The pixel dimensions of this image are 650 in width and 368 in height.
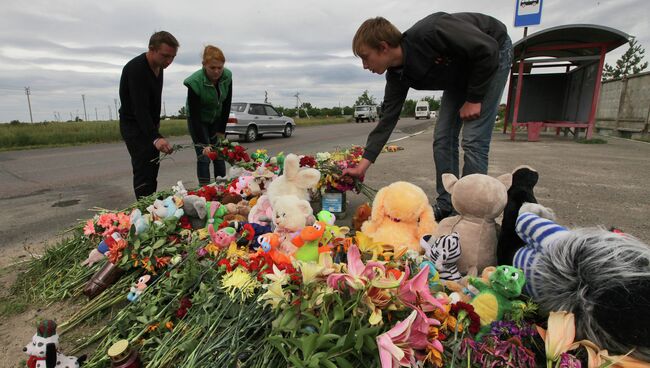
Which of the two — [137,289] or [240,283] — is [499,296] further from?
[137,289]

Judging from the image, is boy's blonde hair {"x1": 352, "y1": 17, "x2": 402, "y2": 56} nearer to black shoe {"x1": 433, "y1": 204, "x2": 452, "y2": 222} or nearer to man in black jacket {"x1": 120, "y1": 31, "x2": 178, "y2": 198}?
black shoe {"x1": 433, "y1": 204, "x2": 452, "y2": 222}

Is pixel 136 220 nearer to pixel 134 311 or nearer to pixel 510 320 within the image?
pixel 134 311

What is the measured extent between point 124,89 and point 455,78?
262cm

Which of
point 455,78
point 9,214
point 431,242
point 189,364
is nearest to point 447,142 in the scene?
point 455,78

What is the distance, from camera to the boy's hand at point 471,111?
230cm

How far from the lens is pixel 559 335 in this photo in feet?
3.51

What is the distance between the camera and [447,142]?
2.72 meters

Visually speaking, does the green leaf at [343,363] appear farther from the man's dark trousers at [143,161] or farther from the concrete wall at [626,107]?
the concrete wall at [626,107]

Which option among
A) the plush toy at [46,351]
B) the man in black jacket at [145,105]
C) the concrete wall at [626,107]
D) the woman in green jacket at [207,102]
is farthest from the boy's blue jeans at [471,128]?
the concrete wall at [626,107]

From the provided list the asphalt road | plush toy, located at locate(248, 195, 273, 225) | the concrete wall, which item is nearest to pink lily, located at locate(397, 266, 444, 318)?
plush toy, located at locate(248, 195, 273, 225)

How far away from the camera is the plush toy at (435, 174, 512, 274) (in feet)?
5.74

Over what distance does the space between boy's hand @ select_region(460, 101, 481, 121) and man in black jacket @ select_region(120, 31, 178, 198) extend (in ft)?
7.30

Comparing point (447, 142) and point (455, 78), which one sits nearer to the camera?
point (455, 78)

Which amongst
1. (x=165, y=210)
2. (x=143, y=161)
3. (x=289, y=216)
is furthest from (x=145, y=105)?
(x=289, y=216)
